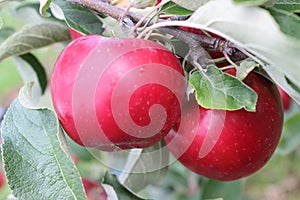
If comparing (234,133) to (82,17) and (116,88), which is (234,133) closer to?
(116,88)

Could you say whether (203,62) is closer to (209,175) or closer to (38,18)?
(209,175)

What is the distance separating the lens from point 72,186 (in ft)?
2.16

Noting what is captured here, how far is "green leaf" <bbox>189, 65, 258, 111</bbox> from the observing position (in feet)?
2.06

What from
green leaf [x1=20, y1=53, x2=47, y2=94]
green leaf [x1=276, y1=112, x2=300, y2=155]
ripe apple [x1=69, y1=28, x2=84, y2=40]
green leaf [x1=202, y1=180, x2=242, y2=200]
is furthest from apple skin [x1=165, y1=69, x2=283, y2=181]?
green leaf [x1=276, y1=112, x2=300, y2=155]

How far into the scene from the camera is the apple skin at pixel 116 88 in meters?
0.62

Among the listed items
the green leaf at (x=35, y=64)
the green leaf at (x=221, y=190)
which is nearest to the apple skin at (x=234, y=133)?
the green leaf at (x=35, y=64)

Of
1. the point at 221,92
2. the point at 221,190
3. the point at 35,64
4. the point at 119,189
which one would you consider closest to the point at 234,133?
the point at 221,92

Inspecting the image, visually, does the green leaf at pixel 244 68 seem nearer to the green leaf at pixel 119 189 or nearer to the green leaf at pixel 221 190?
the green leaf at pixel 119 189

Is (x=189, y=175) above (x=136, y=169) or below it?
below

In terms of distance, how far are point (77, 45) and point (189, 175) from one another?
96 cm

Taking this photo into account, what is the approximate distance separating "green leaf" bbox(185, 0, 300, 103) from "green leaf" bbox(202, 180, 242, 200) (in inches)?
28.5

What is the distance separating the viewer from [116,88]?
0.61 m

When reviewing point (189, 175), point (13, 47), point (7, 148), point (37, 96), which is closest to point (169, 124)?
point (7, 148)

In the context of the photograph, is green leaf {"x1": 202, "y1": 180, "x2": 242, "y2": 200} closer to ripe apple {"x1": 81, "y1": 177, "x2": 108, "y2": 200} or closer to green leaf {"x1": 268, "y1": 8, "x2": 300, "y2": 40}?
ripe apple {"x1": 81, "y1": 177, "x2": 108, "y2": 200}
